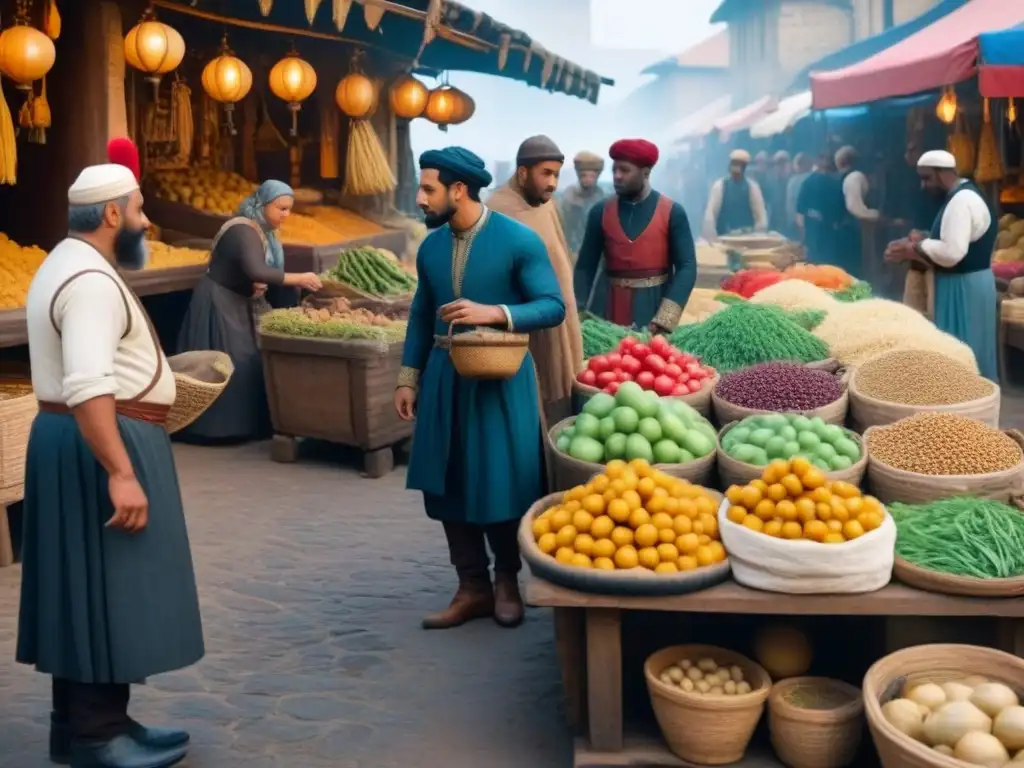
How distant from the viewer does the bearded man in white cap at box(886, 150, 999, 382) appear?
790cm

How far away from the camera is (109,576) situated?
11.9ft

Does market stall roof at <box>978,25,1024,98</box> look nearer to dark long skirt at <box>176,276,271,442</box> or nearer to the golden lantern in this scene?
dark long skirt at <box>176,276,271,442</box>

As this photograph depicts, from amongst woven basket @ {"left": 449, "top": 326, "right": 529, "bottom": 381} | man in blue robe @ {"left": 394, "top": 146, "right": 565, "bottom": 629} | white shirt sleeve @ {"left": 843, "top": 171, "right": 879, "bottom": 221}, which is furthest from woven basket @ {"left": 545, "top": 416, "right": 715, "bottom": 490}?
white shirt sleeve @ {"left": 843, "top": 171, "right": 879, "bottom": 221}

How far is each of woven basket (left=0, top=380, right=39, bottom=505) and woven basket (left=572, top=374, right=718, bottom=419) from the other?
2307 millimetres

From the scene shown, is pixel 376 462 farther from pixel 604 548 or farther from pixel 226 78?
pixel 604 548

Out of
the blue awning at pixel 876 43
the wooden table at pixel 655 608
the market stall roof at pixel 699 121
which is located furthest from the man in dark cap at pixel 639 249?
the market stall roof at pixel 699 121

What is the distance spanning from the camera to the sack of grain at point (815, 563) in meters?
3.65

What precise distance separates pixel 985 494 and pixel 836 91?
426 inches

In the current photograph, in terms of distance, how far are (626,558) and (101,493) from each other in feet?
4.81

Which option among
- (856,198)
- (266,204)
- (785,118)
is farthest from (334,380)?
(785,118)

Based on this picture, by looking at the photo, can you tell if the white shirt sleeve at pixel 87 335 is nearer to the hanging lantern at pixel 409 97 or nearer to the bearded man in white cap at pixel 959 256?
the bearded man in white cap at pixel 959 256

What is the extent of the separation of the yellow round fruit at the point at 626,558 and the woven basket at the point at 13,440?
298 cm

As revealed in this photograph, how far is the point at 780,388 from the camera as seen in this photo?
521 centimetres

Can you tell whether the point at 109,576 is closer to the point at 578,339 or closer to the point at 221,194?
the point at 578,339
